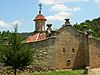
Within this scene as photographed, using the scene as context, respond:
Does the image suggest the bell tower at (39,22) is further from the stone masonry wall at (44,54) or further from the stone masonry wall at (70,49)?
the stone masonry wall at (44,54)

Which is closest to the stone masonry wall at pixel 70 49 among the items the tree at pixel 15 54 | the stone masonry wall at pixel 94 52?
the stone masonry wall at pixel 94 52

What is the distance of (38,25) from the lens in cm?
4538

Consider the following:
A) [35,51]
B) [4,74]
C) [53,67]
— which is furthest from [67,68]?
[4,74]

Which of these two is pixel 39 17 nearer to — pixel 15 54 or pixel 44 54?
pixel 44 54

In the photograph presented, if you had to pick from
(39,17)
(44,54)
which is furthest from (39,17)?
(44,54)

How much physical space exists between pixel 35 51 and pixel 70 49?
4388 mm

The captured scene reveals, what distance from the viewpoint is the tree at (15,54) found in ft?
104

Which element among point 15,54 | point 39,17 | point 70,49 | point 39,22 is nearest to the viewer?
point 15,54

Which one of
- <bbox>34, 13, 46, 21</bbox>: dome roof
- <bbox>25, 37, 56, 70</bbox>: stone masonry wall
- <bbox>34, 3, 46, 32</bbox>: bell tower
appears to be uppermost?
<bbox>34, 13, 46, 21</bbox>: dome roof

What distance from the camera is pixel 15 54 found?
3162cm

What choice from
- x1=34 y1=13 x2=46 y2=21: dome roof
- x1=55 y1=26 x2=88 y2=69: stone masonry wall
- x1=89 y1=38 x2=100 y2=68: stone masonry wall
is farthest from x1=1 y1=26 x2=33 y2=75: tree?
x1=34 y1=13 x2=46 y2=21: dome roof

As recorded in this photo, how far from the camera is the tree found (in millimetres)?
31750

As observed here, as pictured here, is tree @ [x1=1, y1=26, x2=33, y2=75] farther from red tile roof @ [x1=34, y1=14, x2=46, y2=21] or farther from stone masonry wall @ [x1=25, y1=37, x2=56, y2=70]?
red tile roof @ [x1=34, y1=14, x2=46, y2=21]

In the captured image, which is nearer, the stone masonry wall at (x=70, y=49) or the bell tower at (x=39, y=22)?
the stone masonry wall at (x=70, y=49)
